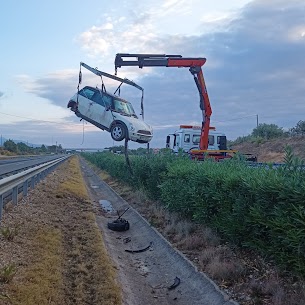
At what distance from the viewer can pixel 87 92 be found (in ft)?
52.1

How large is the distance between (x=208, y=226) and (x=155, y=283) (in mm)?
2378

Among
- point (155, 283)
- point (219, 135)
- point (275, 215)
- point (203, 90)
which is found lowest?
point (155, 283)

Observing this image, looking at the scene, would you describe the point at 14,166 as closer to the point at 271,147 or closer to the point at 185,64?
the point at 185,64

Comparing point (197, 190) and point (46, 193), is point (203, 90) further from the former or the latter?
point (197, 190)

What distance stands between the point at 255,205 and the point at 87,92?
9.98 m

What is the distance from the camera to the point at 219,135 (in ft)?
89.8

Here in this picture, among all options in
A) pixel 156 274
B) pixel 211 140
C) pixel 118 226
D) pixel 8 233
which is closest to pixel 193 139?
pixel 211 140

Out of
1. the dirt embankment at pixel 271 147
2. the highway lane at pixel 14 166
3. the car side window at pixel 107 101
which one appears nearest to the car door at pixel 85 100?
the car side window at pixel 107 101

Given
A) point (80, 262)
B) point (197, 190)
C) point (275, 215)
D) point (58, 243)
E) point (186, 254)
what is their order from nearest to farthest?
point (275, 215) → point (80, 262) → point (58, 243) → point (186, 254) → point (197, 190)

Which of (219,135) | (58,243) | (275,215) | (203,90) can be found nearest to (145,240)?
(58,243)

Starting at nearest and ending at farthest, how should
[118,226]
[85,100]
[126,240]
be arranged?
[126,240] < [118,226] < [85,100]

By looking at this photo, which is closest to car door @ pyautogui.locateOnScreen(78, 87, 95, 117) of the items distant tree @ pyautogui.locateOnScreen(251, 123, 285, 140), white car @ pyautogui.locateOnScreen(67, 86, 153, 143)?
white car @ pyautogui.locateOnScreen(67, 86, 153, 143)

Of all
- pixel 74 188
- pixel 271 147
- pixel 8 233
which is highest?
pixel 271 147

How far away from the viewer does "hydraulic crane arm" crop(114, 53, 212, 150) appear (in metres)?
17.4
